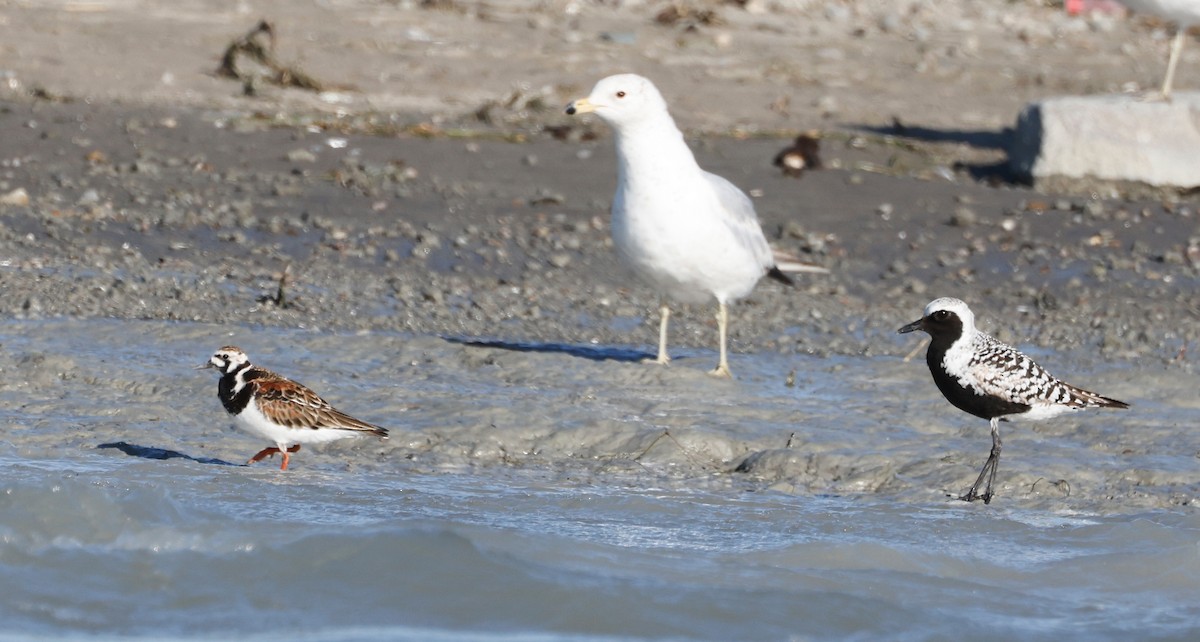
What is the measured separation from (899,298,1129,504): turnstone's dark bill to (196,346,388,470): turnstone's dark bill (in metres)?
2.30

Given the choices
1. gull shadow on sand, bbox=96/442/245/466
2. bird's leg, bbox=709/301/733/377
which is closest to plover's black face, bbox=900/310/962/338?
bird's leg, bbox=709/301/733/377

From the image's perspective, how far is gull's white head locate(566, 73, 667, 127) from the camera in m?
8.70

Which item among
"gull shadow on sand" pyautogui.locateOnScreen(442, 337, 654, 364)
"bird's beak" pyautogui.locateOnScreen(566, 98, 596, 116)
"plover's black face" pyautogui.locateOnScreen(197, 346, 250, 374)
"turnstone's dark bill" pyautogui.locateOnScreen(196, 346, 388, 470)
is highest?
"bird's beak" pyautogui.locateOnScreen(566, 98, 596, 116)

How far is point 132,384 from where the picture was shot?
815 centimetres

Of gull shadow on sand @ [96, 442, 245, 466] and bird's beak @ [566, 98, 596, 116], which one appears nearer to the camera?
gull shadow on sand @ [96, 442, 245, 466]

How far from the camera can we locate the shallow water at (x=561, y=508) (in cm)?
612

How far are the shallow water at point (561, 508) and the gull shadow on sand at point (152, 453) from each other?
2 centimetres

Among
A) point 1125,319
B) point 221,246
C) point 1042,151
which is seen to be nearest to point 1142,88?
point 1042,151

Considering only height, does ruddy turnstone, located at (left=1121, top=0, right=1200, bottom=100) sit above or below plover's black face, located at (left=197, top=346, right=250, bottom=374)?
above

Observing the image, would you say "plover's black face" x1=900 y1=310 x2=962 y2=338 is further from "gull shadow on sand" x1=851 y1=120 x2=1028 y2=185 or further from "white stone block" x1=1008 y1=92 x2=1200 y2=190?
"gull shadow on sand" x1=851 y1=120 x2=1028 y2=185

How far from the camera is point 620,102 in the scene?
344 inches

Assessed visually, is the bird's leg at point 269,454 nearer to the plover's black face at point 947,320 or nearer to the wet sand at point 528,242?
the wet sand at point 528,242

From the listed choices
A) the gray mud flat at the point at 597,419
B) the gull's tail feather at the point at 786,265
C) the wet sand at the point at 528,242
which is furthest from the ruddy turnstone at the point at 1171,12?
the gray mud flat at the point at 597,419

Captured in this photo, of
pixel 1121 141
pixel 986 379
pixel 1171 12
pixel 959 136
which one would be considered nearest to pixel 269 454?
pixel 986 379
